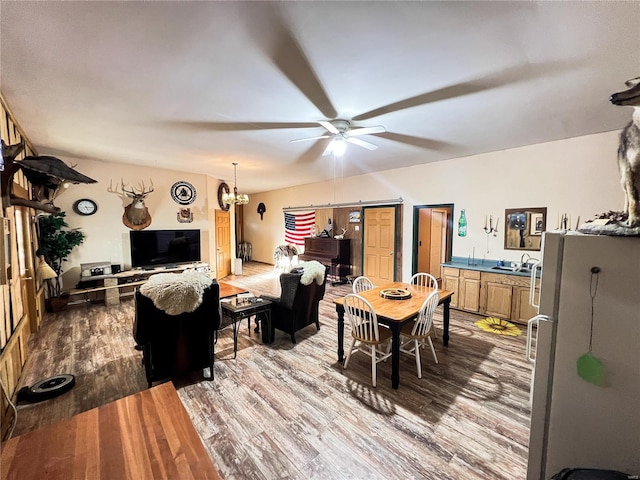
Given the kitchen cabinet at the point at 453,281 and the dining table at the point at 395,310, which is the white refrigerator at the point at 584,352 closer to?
the dining table at the point at 395,310

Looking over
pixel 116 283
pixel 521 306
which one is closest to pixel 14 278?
pixel 116 283

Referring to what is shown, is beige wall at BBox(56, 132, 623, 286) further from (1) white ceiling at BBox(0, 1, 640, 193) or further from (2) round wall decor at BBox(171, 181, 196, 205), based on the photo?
(1) white ceiling at BBox(0, 1, 640, 193)

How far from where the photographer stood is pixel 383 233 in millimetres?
5965

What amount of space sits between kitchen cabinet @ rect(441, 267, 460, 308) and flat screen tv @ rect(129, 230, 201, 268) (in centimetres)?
526

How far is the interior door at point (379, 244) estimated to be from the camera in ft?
19.1

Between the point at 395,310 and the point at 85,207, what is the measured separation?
227 inches

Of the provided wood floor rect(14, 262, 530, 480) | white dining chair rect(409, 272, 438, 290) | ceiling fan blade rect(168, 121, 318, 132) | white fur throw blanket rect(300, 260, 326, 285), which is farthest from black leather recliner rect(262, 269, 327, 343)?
ceiling fan blade rect(168, 121, 318, 132)

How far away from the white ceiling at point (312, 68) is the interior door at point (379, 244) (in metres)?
2.48

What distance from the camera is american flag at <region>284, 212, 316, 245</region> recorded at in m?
7.62

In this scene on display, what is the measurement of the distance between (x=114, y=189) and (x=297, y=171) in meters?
3.65

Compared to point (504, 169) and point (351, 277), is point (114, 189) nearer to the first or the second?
point (351, 277)

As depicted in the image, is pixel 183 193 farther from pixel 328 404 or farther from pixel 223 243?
pixel 328 404

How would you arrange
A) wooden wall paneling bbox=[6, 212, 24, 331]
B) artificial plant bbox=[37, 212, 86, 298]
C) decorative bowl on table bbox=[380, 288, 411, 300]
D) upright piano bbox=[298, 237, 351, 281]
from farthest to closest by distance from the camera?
upright piano bbox=[298, 237, 351, 281], artificial plant bbox=[37, 212, 86, 298], decorative bowl on table bbox=[380, 288, 411, 300], wooden wall paneling bbox=[6, 212, 24, 331]

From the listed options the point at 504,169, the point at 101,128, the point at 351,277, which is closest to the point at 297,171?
the point at 351,277
